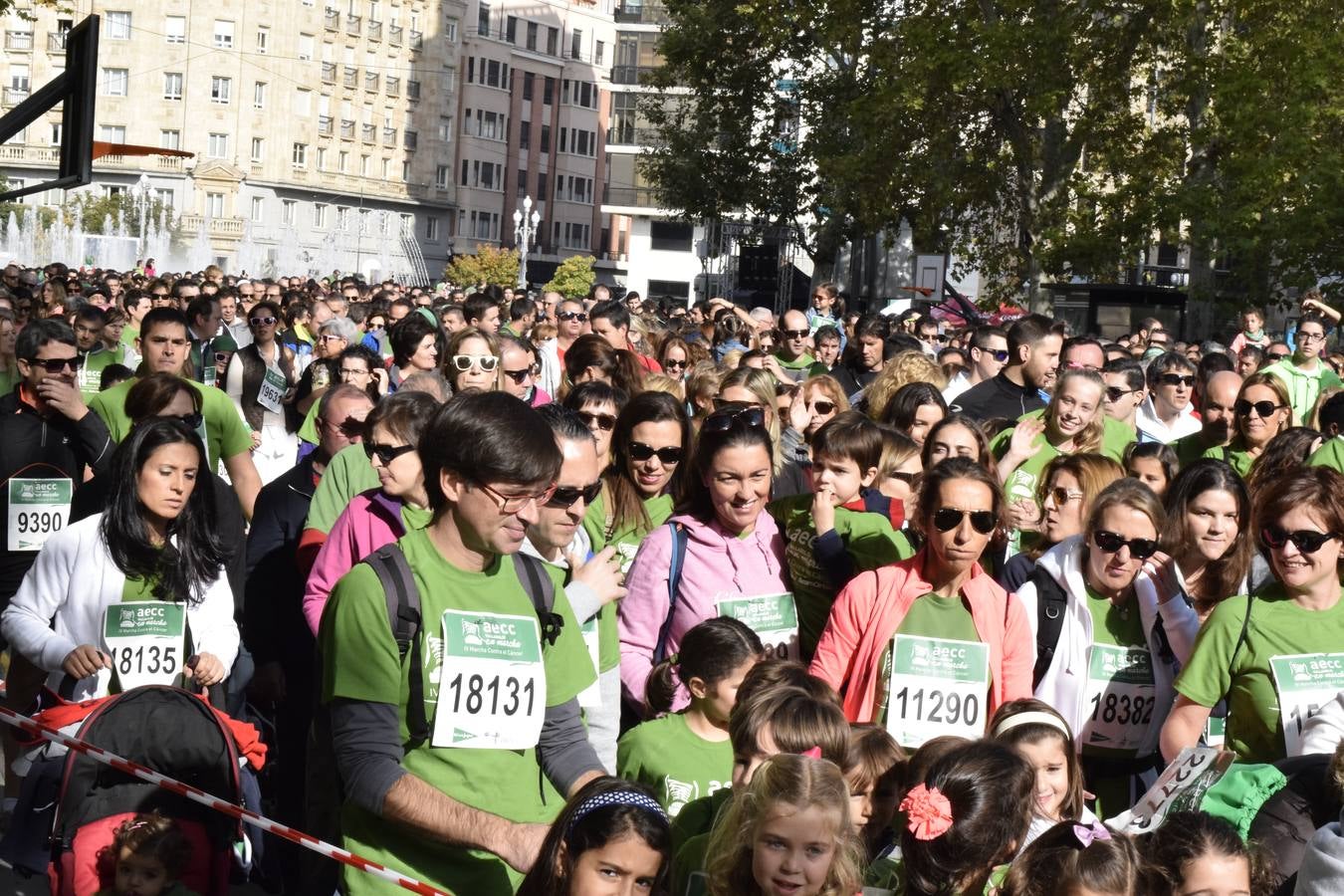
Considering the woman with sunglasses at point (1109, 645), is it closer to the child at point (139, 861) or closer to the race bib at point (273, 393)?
the child at point (139, 861)

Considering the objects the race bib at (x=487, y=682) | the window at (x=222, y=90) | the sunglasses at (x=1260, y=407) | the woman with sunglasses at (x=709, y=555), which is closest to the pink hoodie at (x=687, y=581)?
the woman with sunglasses at (x=709, y=555)

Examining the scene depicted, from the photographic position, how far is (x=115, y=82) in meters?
88.5

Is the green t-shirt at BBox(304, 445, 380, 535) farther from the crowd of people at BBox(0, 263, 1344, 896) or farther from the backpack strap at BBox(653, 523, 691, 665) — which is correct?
the backpack strap at BBox(653, 523, 691, 665)

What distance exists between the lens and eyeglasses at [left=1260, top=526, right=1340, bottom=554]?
5551 mm

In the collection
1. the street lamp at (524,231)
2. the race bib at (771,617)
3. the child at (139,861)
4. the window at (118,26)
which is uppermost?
the window at (118,26)

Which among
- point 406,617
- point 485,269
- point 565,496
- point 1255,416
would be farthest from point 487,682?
point 485,269

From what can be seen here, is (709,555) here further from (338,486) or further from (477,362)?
(477,362)

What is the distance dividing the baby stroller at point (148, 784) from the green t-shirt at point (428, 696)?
1411 millimetres

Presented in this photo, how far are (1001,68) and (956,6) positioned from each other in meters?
2.77

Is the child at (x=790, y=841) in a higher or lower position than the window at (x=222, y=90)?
lower

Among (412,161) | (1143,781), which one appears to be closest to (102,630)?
(1143,781)

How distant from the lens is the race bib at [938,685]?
18.4 ft

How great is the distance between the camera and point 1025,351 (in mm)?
10594

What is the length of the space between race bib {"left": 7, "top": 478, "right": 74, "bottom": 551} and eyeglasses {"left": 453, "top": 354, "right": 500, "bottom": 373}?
1.98 metres
